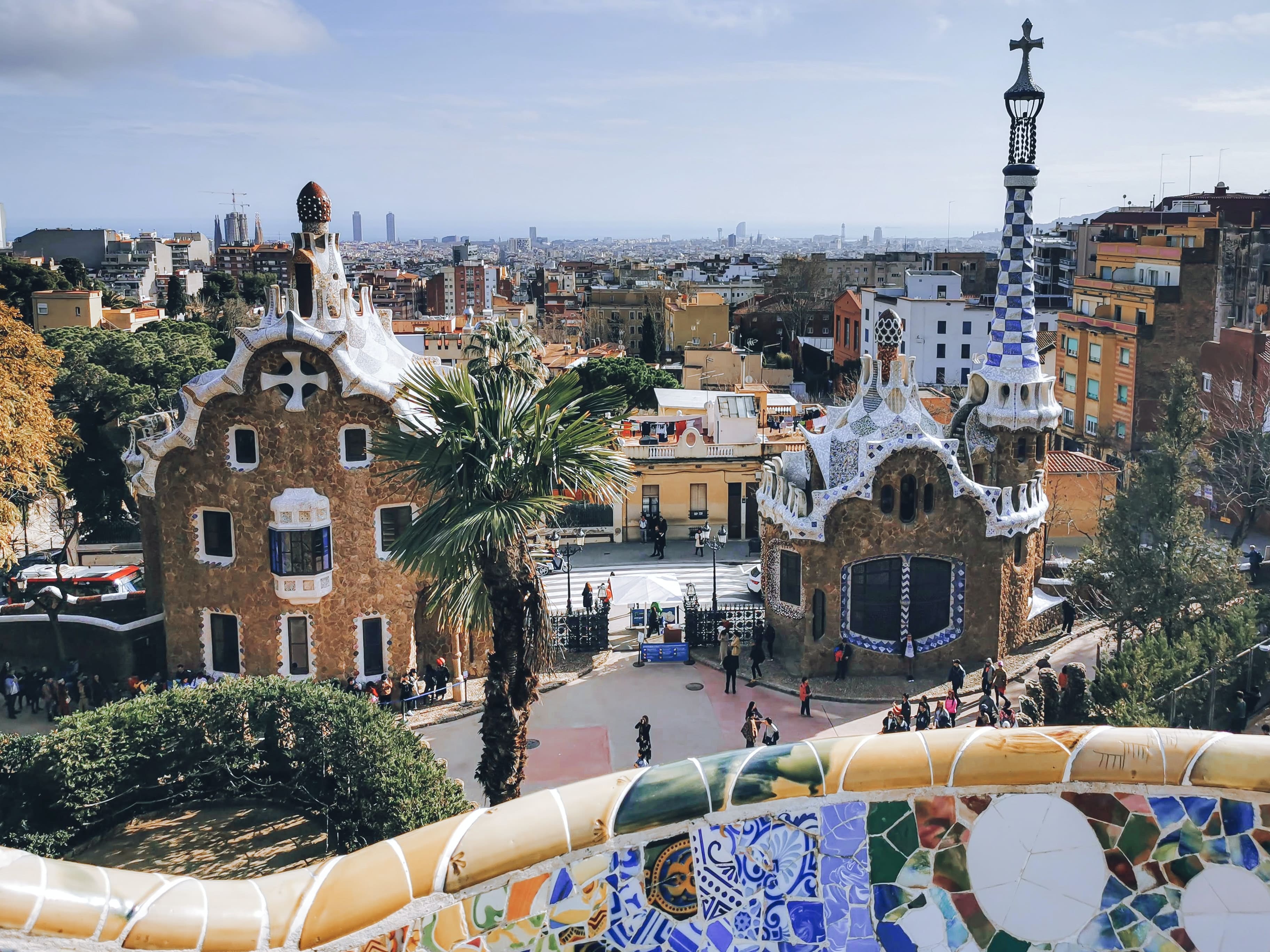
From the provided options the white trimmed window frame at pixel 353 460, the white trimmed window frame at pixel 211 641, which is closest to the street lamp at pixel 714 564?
the white trimmed window frame at pixel 353 460

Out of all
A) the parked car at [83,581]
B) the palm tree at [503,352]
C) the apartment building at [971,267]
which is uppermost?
the apartment building at [971,267]

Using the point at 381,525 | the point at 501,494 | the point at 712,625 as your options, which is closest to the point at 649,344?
the point at 712,625

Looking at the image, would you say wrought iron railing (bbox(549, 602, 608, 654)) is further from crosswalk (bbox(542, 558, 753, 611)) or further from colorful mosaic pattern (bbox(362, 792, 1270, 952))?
colorful mosaic pattern (bbox(362, 792, 1270, 952))

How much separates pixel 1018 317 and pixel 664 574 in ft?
47.5

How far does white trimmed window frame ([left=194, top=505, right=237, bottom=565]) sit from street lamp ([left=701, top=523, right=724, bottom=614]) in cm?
1263

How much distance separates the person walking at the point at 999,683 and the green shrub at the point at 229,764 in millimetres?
13490

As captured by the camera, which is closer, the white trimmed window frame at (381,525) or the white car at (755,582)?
the white trimmed window frame at (381,525)

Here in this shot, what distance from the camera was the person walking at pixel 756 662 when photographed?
29.5 metres

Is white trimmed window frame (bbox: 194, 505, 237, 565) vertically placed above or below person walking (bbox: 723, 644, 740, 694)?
above

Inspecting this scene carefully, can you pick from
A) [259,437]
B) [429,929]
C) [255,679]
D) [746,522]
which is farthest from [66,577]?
[429,929]

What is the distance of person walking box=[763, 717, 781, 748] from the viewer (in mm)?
24016

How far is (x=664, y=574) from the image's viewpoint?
39.0 metres

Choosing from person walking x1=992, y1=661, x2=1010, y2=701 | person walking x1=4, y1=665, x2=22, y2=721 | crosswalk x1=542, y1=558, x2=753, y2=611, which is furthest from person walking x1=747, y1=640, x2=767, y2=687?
person walking x1=4, y1=665, x2=22, y2=721

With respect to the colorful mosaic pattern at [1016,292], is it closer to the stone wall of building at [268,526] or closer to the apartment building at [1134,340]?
the stone wall of building at [268,526]
